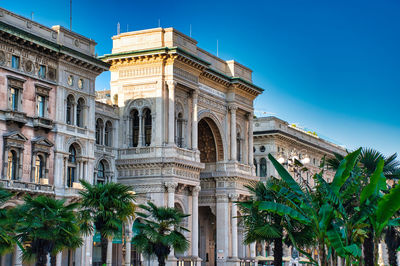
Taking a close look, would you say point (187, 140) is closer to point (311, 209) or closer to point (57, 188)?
point (57, 188)

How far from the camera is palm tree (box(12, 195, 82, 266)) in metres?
40.2

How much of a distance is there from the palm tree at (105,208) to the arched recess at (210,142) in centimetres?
3517

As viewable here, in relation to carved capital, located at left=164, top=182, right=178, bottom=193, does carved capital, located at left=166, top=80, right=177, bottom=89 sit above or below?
above

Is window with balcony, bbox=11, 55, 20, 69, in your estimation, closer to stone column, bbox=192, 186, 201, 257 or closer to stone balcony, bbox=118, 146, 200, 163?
stone balcony, bbox=118, 146, 200, 163

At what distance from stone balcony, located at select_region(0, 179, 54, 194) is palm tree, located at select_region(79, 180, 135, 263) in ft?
26.8

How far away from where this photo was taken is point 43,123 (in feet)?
182

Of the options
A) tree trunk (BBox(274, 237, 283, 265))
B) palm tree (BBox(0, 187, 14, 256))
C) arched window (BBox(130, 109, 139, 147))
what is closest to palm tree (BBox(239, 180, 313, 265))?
tree trunk (BBox(274, 237, 283, 265))

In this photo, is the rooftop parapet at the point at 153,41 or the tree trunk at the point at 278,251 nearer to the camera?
the tree trunk at the point at 278,251

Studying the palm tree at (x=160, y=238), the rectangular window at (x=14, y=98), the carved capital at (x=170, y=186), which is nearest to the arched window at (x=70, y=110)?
the rectangular window at (x=14, y=98)

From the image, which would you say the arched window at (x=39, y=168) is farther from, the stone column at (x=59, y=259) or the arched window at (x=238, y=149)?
the arched window at (x=238, y=149)

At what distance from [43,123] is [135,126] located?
17761 mm

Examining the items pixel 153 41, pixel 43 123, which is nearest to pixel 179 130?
pixel 153 41

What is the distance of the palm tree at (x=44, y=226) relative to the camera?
40188 millimetres

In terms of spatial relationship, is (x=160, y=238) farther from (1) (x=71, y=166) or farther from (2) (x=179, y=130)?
(2) (x=179, y=130)
